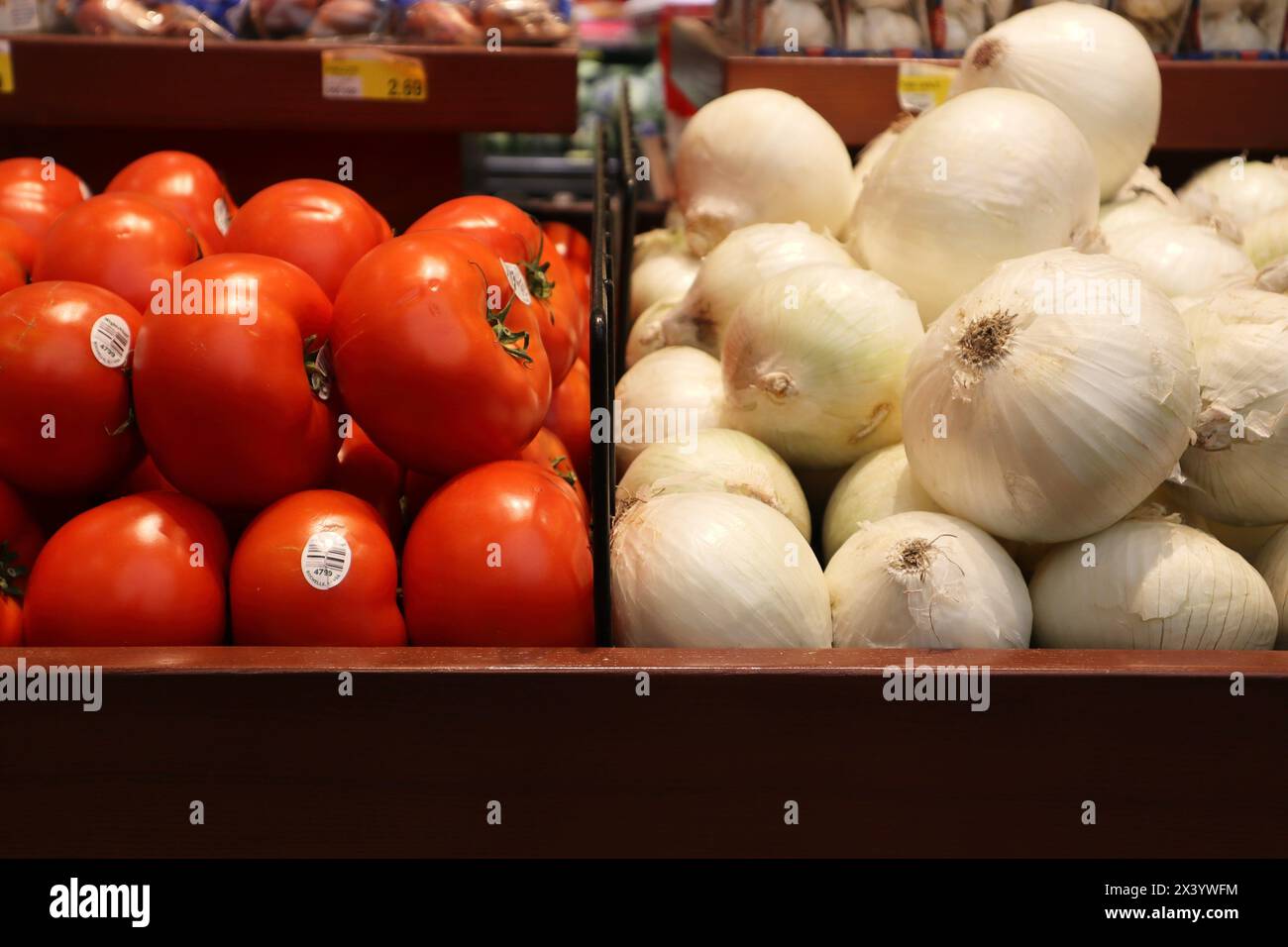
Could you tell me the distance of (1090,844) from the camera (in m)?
1.07

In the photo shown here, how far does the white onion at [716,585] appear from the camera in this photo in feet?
3.78

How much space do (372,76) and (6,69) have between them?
2.30 feet

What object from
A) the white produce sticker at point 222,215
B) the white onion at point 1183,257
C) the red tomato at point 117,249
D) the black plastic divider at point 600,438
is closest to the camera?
the black plastic divider at point 600,438

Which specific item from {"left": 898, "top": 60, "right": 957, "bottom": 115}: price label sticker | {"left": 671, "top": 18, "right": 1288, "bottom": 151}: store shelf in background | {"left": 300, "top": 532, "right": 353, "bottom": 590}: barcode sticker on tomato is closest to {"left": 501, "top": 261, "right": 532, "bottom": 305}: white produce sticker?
{"left": 300, "top": 532, "right": 353, "bottom": 590}: barcode sticker on tomato

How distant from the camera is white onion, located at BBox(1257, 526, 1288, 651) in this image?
122 cm

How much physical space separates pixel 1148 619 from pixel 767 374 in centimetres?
53

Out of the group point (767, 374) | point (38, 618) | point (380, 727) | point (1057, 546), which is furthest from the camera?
point (767, 374)

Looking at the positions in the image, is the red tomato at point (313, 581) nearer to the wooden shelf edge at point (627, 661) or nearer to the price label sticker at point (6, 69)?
the wooden shelf edge at point (627, 661)

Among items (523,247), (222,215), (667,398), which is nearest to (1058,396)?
(667,398)

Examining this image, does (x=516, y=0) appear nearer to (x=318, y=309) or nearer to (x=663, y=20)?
(x=318, y=309)

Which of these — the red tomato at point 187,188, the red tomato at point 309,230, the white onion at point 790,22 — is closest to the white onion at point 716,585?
the red tomato at point 309,230

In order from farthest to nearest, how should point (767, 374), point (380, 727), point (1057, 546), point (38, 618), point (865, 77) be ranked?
point (865, 77) → point (767, 374) → point (1057, 546) → point (38, 618) → point (380, 727)

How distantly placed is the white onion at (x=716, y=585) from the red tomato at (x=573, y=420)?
352 millimetres

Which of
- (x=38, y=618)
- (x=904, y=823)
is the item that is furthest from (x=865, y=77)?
(x=38, y=618)
